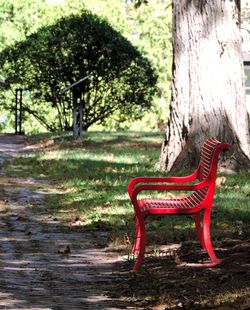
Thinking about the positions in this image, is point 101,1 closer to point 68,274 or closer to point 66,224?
point 66,224

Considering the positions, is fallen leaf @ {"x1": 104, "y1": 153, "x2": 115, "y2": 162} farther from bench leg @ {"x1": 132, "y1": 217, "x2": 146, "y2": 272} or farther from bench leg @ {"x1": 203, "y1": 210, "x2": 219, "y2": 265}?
bench leg @ {"x1": 132, "y1": 217, "x2": 146, "y2": 272}

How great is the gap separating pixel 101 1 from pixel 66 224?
35550mm

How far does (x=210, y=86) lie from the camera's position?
50.8 feet

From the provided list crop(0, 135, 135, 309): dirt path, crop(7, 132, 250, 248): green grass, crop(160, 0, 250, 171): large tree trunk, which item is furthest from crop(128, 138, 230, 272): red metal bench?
crop(160, 0, 250, 171): large tree trunk

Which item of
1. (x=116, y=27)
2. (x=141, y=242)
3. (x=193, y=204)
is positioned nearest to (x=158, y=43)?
(x=116, y=27)

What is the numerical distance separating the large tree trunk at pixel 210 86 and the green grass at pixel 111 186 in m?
0.62

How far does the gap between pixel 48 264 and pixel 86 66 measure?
16.9 m

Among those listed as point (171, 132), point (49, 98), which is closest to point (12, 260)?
point (171, 132)

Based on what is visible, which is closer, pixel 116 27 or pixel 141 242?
pixel 141 242

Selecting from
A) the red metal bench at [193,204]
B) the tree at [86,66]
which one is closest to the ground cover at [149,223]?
the red metal bench at [193,204]

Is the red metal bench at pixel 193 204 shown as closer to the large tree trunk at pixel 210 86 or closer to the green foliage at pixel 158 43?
the large tree trunk at pixel 210 86

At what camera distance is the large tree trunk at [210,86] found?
15.4 meters

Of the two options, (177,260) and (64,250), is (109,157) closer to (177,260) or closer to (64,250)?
(64,250)

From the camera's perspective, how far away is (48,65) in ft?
86.1
